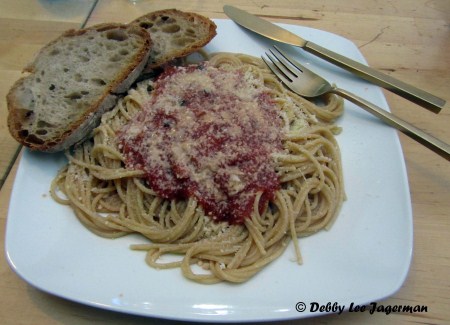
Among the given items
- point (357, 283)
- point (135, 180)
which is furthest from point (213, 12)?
point (357, 283)

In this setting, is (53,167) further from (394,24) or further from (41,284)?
(394,24)

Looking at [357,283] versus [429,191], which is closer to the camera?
[357,283]

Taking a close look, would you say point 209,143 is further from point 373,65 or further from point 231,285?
point 373,65

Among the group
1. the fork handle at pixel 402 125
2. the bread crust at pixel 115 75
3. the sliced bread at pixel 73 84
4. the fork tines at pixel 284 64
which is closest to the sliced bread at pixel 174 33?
the bread crust at pixel 115 75

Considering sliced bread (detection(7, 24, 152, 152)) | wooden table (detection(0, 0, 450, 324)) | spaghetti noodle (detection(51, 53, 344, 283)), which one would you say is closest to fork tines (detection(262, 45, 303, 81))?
spaghetti noodle (detection(51, 53, 344, 283))

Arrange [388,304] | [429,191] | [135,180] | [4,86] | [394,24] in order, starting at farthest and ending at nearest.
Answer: [394,24], [4,86], [429,191], [135,180], [388,304]

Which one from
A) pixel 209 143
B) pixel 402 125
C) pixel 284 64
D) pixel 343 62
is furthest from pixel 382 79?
pixel 209 143
